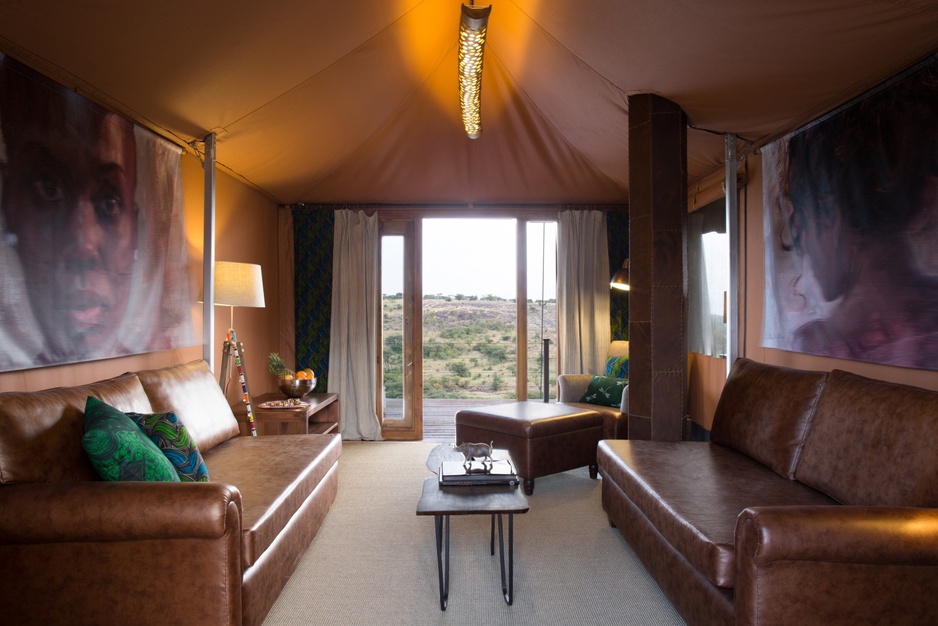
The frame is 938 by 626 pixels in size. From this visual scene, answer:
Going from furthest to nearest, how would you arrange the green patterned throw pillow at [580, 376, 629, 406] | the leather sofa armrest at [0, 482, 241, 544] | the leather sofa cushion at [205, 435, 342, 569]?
the green patterned throw pillow at [580, 376, 629, 406] < the leather sofa cushion at [205, 435, 342, 569] < the leather sofa armrest at [0, 482, 241, 544]

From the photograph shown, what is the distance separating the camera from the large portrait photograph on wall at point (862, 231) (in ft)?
7.73

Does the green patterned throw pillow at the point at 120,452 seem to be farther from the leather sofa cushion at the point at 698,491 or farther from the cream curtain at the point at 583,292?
the cream curtain at the point at 583,292

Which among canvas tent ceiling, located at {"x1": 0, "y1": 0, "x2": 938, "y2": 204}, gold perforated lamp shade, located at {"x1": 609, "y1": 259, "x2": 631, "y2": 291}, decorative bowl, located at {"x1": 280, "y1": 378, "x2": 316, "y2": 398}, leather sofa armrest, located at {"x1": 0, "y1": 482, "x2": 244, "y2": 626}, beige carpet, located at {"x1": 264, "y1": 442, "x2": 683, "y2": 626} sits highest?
canvas tent ceiling, located at {"x1": 0, "y1": 0, "x2": 938, "y2": 204}

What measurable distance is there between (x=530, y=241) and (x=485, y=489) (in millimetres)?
3624

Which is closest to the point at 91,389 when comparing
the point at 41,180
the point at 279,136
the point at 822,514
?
the point at 41,180

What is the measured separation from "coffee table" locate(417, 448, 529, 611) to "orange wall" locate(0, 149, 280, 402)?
5.80 feet

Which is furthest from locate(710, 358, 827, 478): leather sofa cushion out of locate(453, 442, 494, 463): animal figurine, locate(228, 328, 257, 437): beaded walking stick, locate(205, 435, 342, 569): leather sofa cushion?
locate(228, 328, 257, 437): beaded walking stick

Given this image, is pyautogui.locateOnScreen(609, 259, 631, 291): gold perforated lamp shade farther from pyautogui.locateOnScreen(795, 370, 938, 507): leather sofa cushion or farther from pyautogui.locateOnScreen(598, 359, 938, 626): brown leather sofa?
pyautogui.locateOnScreen(795, 370, 938, 507): leather sofa cushion

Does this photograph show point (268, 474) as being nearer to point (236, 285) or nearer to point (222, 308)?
point (236, 285)

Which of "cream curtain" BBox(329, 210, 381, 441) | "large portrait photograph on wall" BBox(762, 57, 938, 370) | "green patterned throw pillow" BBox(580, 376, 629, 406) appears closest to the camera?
"large portrait photograph on wall" BBox(762, 57, 938, 370)

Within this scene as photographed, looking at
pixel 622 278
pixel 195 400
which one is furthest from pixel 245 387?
pixel 622 278

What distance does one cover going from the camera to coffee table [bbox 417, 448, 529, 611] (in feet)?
7.44

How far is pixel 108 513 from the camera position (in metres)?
1.75

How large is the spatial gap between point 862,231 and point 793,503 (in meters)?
1.37
